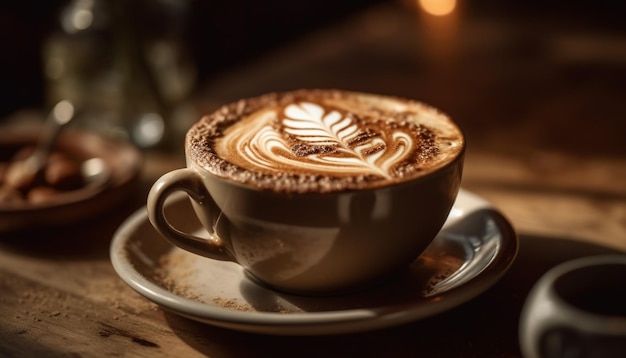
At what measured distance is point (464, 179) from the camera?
4.08ft

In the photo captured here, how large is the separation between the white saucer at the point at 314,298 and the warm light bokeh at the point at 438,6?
5.88 ft

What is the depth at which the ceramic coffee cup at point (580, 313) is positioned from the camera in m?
0.56

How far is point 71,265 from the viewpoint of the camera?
1.00 meters

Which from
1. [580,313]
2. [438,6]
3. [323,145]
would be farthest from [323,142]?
[438,6]

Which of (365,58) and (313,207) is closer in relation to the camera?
(313,207)

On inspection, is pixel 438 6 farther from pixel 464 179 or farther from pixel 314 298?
pixel 314 298

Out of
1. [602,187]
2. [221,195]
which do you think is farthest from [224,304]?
[602,187]

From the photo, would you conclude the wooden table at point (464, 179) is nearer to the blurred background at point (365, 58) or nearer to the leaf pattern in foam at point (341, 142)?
the blurred background at point (365, 58)

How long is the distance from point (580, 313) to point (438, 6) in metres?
2.32

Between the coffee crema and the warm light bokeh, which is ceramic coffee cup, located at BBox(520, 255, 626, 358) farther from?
the warm light bokeh

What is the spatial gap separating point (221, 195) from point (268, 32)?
2.33 metres

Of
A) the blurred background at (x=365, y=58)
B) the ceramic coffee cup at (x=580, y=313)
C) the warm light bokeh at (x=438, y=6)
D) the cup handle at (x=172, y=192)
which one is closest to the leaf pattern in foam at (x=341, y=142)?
the cup handle at (x=172, y=192)

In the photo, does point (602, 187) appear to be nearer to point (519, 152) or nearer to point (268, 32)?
point (519, 152)

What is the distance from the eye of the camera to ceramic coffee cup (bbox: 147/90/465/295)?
730 millimetres
